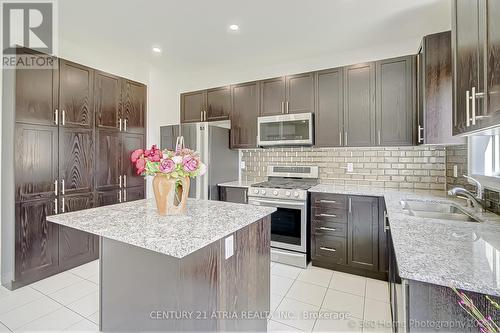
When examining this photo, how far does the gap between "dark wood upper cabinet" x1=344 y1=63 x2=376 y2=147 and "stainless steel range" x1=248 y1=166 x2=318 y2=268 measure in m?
0.87

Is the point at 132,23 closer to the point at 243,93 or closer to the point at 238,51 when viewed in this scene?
the point at 238,51

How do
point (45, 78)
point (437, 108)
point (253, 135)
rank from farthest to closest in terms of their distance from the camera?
point (253, 135) < point (45, 78) < point (437, 108)

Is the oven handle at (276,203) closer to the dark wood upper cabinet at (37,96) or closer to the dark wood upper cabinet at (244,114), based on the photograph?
the dark wood upper cabinet at (244,114)

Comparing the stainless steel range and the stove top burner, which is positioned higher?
the stove top burner

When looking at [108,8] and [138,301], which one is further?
[108,8]

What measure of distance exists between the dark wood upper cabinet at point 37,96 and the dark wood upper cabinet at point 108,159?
1.85 ft

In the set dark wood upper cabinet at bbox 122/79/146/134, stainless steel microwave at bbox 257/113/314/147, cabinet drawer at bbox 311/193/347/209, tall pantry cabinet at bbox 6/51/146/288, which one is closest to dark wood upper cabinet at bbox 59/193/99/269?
tall pantry cabinet at bbox 6/51/146/288

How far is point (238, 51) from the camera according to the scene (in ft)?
11.1

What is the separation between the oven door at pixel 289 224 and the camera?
117 inches

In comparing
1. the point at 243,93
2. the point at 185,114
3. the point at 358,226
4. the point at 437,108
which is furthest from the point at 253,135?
the point at 437,108

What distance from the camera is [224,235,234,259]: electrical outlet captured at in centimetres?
139

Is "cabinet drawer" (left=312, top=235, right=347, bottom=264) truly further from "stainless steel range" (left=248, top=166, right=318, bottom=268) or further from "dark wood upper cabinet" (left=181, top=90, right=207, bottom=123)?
"dark wood upper cabinet" (left=181, top=90, right=207, bottom=123)

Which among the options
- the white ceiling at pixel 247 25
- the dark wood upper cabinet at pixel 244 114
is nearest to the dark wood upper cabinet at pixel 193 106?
the dark wood upper cabinet at pixel 244 114

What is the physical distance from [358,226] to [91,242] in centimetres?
324
